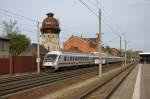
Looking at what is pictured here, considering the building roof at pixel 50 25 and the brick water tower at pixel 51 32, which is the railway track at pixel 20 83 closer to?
the brick water tower at pixel 51 32

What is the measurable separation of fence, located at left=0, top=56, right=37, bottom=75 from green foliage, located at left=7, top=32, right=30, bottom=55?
28.5 meters

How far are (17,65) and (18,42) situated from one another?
3686cm

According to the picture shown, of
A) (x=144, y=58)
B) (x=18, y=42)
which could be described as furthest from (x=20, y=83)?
(x=144, y=58)

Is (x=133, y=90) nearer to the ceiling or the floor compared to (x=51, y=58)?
nearer to the floor

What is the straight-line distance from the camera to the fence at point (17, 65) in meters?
44.2

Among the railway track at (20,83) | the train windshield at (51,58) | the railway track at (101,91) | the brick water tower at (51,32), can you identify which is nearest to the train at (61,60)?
the train windshield at (51,58)

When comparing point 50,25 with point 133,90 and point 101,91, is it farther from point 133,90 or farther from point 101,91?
point 101,91

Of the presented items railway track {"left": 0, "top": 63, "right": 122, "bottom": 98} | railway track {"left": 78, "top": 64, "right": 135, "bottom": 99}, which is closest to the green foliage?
railway track {"left": 0, "top": 63, "right": 122, "bottom": 98}

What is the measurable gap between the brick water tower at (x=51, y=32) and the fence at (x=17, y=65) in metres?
38.0

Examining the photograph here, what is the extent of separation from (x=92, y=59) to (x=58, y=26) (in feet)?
71.5

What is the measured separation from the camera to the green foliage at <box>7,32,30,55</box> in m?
82.6

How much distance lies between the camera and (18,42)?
84.8 meters

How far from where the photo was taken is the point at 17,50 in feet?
272

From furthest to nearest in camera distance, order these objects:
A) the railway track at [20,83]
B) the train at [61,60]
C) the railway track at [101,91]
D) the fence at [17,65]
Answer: the train at [61,60] → the fence at [17,65] → the railway track at [20,83] → the railway track at [101,91]
